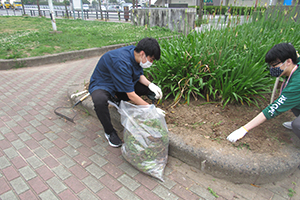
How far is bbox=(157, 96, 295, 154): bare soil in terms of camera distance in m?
2.11

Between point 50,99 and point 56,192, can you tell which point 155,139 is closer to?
point 56,192

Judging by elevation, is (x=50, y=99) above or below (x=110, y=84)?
below

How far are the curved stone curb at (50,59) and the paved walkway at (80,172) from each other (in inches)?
101

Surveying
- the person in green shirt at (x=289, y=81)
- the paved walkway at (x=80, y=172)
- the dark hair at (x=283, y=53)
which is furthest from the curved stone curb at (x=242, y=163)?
the dark hair at (x=283, y=53)

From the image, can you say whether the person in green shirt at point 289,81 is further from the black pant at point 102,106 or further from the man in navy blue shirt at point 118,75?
the black pant at point 102,106

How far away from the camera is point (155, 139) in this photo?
6.49 ft

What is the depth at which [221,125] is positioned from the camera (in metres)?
2.41

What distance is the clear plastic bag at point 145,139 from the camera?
6.48 feet

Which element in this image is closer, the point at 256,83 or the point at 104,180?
the point at 104,180

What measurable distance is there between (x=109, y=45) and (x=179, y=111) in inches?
197

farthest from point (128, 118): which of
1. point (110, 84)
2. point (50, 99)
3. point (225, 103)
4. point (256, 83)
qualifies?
point (50, 99)

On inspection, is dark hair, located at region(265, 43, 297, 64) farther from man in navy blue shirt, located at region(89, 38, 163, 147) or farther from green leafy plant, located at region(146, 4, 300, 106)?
man in navy blue shirt, located at region(89, 38, 163, 147)

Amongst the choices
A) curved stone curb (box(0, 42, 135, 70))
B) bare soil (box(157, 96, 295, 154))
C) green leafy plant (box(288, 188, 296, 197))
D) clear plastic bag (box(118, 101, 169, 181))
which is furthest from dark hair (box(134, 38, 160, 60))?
curved stone curb (box(0, 42, 135, 70))

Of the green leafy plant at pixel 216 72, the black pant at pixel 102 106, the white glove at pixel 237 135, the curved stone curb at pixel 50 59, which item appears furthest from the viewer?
the curved stone curb at pixel 50 59
